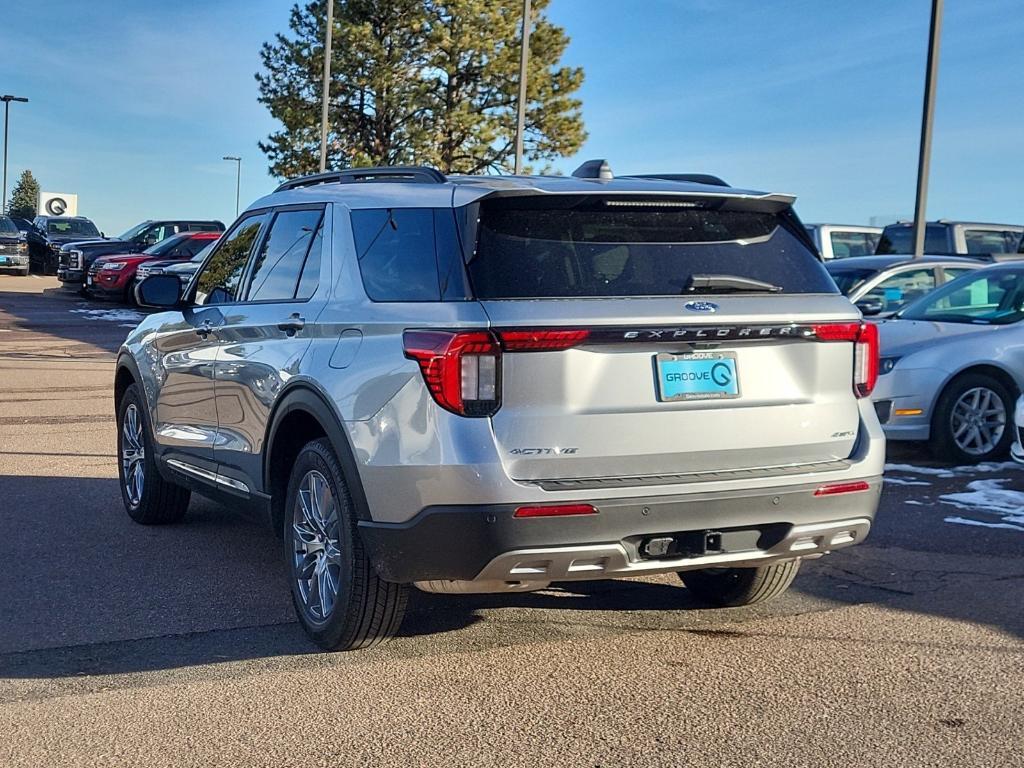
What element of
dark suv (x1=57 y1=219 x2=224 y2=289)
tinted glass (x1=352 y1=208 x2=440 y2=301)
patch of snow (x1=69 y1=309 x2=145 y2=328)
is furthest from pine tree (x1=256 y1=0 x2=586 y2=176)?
tinted glass (x1=352 y1=208 x2=440 y2=301)

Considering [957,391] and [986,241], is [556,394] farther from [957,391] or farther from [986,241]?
[986,241]

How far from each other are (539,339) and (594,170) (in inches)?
61.5

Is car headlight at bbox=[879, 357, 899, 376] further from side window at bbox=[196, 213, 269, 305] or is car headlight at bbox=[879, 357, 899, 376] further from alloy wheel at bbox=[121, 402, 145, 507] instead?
alloy wheel at bbox=[121, 402, 145, 507]

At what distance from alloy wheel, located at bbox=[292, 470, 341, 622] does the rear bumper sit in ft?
1.37

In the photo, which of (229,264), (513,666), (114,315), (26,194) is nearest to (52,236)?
(114,315)

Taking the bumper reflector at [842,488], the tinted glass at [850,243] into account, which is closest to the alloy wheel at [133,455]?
the bumper reflector at [842,488]

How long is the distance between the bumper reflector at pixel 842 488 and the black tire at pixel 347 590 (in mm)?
1576

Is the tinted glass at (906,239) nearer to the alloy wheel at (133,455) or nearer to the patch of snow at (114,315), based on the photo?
the patch of snow at (114,315)

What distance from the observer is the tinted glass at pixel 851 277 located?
13.0 m

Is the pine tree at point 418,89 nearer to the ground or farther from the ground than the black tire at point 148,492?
farther from the ground

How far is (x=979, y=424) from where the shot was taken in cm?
950

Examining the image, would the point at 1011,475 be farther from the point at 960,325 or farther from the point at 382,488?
the point at 382,488

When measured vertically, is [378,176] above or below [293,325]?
above

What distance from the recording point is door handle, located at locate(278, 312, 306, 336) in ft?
16.9
